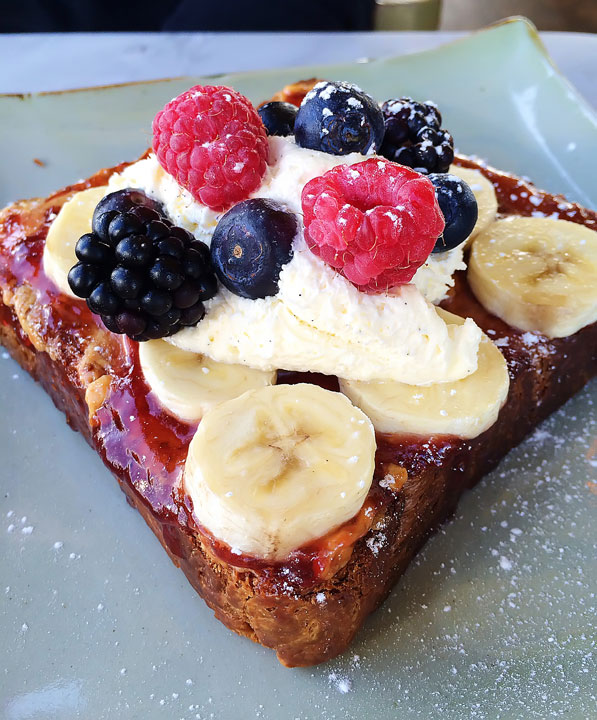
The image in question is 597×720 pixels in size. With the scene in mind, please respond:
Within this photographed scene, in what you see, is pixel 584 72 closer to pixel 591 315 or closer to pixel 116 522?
pixel 591 315

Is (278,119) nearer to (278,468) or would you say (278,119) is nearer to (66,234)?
(66,234)

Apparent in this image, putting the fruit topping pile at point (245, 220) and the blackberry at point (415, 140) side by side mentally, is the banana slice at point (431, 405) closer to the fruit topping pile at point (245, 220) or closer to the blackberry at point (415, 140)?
the fruit topping pile at point (245, 220)

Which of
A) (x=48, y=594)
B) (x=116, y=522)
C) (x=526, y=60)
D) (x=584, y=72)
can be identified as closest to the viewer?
(x=48, y=594)

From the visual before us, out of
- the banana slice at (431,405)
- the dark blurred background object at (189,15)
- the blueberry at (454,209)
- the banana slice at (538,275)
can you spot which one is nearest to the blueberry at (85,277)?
the banana slice at (431,405)

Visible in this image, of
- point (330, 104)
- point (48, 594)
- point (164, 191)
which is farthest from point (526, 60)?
point (48, 594)

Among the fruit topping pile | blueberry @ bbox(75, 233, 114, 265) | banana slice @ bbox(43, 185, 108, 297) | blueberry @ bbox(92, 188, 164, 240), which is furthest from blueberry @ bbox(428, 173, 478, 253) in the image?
banana slice @ bbox(43, 185, 108, 297)

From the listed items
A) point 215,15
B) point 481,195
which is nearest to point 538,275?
point 481,195
